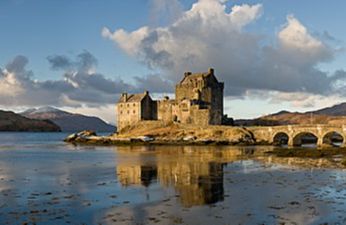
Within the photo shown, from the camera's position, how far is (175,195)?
2238cm

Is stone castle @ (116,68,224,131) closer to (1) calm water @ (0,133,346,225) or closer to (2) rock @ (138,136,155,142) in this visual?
(2) rock @ (138,136,155,142)

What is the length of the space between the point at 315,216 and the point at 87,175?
17906 mm

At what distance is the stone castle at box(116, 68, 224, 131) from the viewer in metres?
80.8

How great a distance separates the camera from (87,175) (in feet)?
104

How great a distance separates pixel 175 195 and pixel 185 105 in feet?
197

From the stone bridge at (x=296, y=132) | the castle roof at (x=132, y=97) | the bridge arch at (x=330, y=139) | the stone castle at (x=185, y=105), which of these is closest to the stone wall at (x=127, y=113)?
the stone castle at (x=185, y=105)

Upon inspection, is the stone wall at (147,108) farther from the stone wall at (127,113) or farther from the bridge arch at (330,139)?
the bridge arch at (330,139)

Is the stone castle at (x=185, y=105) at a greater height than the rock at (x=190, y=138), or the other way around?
the stone castle at (x=185, y=105)

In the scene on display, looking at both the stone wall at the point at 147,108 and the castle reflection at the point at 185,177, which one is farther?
the stone wall at the point at 147,108

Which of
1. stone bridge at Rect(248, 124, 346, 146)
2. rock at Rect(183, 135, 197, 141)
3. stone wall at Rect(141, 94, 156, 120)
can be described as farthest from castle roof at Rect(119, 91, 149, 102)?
stone bridge at Rect(248, 124, 346, 146)

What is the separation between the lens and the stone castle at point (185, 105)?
265 feet

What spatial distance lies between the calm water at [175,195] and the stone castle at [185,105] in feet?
146

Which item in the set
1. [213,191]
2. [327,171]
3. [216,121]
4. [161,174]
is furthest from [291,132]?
[213,191]

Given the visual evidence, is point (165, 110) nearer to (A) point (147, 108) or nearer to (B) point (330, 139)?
(A) point (147, 108)
